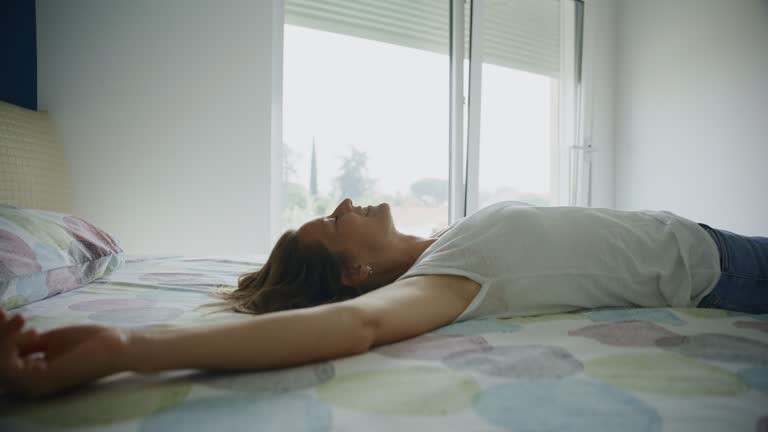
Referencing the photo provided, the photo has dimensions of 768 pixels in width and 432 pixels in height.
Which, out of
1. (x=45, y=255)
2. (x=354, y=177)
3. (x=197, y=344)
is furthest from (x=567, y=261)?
(x=354, y=177)

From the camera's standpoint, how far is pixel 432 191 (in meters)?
3.15

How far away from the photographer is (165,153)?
2377 millimetres

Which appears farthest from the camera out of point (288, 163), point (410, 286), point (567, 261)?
point (288, 163)

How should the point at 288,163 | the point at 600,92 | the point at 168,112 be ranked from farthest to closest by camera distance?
1. the point at 600,92
2. the point at 288,163
3. the point at 168,112

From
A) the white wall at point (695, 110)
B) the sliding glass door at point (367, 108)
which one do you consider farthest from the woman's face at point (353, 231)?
the white wall at point (695, 110)

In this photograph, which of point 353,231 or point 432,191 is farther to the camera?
point 432,191

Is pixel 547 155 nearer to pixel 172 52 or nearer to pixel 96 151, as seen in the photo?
pixel 172 52

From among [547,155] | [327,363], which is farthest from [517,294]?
[547,155]

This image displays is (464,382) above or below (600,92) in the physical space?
below

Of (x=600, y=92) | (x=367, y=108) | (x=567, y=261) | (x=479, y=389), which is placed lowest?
(x=479, y=389)

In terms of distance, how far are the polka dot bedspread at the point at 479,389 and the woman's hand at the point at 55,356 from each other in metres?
0.02

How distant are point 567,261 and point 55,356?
3.12ft

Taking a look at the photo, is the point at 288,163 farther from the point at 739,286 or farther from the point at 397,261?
the point at 739,286

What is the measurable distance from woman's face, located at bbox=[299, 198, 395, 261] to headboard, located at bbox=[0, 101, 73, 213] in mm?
1456
